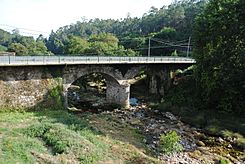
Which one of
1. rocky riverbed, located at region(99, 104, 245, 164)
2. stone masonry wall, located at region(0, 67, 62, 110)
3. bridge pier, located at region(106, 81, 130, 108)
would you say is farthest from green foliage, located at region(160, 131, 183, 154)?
bridge pier, located at region(106, 81, 130, 108)

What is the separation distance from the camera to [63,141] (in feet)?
65.0

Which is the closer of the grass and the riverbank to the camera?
the grass

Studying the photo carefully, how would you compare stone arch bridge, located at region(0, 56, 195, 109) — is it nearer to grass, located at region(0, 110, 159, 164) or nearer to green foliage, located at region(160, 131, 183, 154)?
grass, located at region(0, 110, 159, 164)

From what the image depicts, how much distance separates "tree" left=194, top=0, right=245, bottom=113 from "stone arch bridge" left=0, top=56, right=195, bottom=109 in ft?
35.1

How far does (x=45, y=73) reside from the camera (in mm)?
30266

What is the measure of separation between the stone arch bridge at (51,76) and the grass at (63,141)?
239 cm

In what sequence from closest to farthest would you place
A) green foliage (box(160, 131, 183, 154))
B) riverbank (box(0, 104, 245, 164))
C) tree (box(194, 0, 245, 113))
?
riverbank (box(0, 104, 245, 164)), green foliage (box(160, 131, 183, 154)), tree (box(194, 0, 245, 113))

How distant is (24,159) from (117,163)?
6.13 meters

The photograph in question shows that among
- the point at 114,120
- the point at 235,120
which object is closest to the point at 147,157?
the point at 114,120

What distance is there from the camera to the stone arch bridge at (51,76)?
27.8 meters

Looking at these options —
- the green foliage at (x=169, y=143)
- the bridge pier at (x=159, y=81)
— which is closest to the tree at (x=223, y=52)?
the green foliage at (x=169, y=143)

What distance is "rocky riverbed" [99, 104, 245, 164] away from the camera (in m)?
21.4

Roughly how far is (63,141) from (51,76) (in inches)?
496

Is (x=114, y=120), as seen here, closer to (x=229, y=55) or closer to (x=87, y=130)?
(x=87, y=130)
